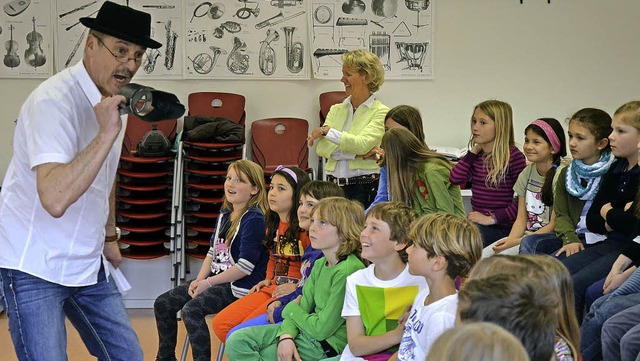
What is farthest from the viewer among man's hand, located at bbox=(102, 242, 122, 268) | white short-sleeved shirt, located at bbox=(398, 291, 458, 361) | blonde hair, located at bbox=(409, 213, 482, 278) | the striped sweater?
the striped sweater

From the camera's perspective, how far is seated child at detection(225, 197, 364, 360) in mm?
3424

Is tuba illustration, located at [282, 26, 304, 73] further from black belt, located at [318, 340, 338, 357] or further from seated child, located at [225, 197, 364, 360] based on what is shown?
black belt, located at [318, 340, 338, 357]

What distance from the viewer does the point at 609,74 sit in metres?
6.75

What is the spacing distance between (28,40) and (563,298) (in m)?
5.38

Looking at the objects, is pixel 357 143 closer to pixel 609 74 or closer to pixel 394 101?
pixel 394 101

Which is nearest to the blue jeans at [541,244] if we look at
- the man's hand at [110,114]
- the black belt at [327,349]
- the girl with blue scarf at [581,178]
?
the girl with blue scarf at [581,178]

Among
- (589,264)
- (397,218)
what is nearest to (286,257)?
(397,218)

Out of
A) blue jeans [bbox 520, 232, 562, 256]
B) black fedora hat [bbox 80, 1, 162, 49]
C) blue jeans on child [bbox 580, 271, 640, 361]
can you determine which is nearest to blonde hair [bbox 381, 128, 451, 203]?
blue jeans [bbox 520, 232, 562, 256]

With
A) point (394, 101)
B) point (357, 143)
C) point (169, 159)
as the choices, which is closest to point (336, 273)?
point (357, 143)

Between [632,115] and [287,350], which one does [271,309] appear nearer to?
[287,350]

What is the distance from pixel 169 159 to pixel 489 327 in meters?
4.89

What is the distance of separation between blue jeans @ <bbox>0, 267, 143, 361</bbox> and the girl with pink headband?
2.09m

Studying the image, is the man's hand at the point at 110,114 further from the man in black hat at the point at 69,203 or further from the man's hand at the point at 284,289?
the man's hand at the point at 284,289

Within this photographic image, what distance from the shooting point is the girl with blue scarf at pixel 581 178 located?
3.81m
